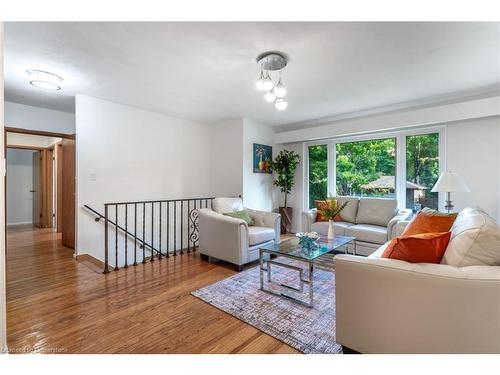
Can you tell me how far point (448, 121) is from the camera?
136 inches

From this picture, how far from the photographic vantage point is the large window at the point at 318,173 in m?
5.03

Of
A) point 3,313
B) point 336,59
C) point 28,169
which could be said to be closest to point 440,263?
point 336,59

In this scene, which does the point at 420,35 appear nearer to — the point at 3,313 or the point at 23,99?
the point at 3,313

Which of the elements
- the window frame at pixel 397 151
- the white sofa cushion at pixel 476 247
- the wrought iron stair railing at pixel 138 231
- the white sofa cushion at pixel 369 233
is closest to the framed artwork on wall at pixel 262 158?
the window frame at pixel 397 151

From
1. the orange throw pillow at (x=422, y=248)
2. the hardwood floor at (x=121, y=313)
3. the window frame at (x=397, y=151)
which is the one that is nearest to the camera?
the orange throw pillow at (x=422, y=248)

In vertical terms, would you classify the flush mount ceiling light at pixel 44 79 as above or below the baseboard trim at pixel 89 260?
above

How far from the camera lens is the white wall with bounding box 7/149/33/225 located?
6.26 m

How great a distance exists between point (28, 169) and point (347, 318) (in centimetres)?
849

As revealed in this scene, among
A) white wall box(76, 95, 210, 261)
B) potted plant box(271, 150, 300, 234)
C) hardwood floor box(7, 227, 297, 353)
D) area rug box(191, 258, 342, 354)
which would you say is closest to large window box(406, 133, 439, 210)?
potted plant box(271, 150, 300, 234)

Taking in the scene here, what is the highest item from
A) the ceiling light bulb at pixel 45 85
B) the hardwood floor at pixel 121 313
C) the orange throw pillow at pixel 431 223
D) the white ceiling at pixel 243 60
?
the white ceiling at pixel 243 60

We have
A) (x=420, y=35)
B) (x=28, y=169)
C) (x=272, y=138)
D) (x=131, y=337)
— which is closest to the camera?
(x=131, y=337)

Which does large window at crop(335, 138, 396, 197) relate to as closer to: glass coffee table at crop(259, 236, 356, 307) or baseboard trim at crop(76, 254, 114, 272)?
glass coffee table at crop(259, 236, 356, 307)

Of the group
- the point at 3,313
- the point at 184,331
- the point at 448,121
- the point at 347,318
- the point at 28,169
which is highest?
the point at 448,121

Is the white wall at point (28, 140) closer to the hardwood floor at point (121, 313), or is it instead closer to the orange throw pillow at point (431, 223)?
the hardwood floor at point (121, 313)
